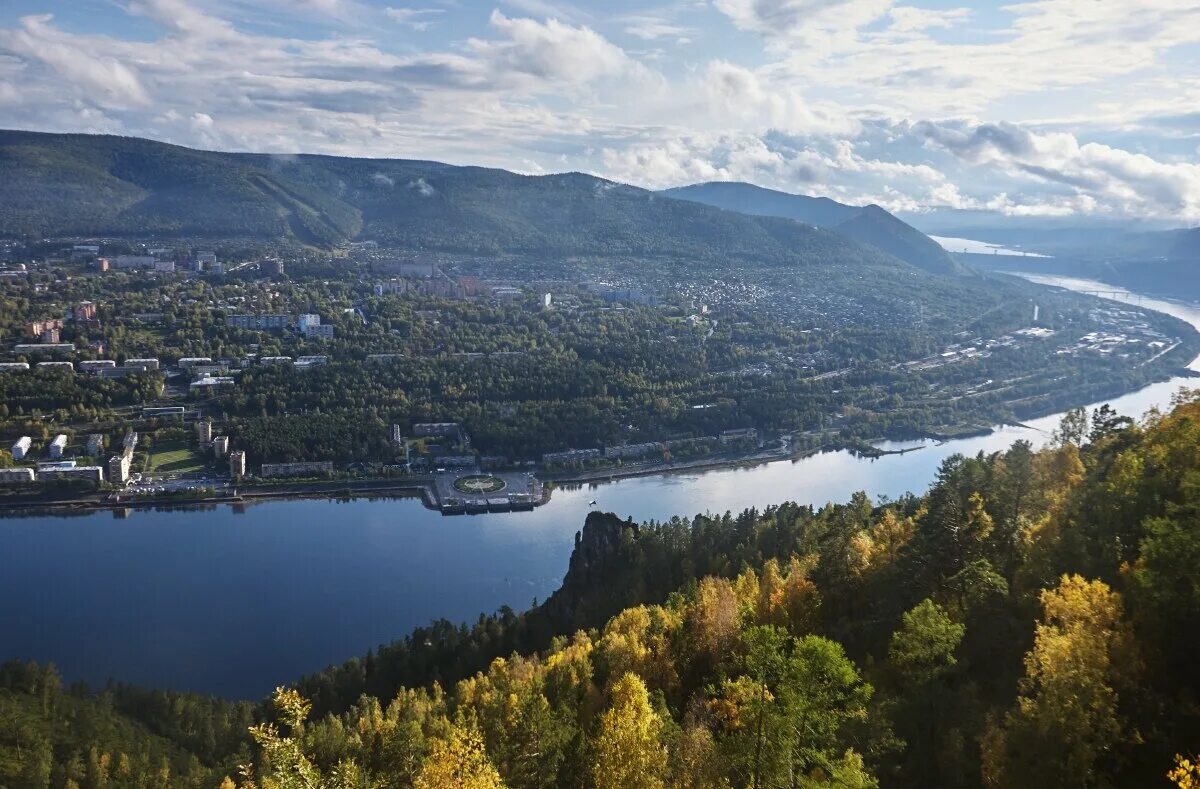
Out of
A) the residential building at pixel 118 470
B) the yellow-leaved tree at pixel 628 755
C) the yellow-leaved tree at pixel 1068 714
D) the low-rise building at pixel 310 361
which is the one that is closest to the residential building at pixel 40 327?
the low-rise building at pixel 310 361

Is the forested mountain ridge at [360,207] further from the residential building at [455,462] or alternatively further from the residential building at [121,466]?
the residential building at [121,466]

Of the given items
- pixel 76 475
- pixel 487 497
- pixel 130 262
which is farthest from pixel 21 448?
pixel 130 262

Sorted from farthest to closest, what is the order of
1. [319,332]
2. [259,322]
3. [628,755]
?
[259,322], [319,332], [628,755]

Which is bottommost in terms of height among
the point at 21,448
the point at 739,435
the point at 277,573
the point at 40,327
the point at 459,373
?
the point at 277,573

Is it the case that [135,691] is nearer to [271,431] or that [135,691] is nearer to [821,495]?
[271,431]

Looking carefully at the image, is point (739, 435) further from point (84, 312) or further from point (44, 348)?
point (84, 312)

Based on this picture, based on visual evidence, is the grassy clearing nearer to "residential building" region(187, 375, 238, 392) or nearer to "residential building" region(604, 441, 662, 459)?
"residential building" region(187, 375, 238, 392)

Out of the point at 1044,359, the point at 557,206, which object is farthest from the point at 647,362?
the point at 557,206
